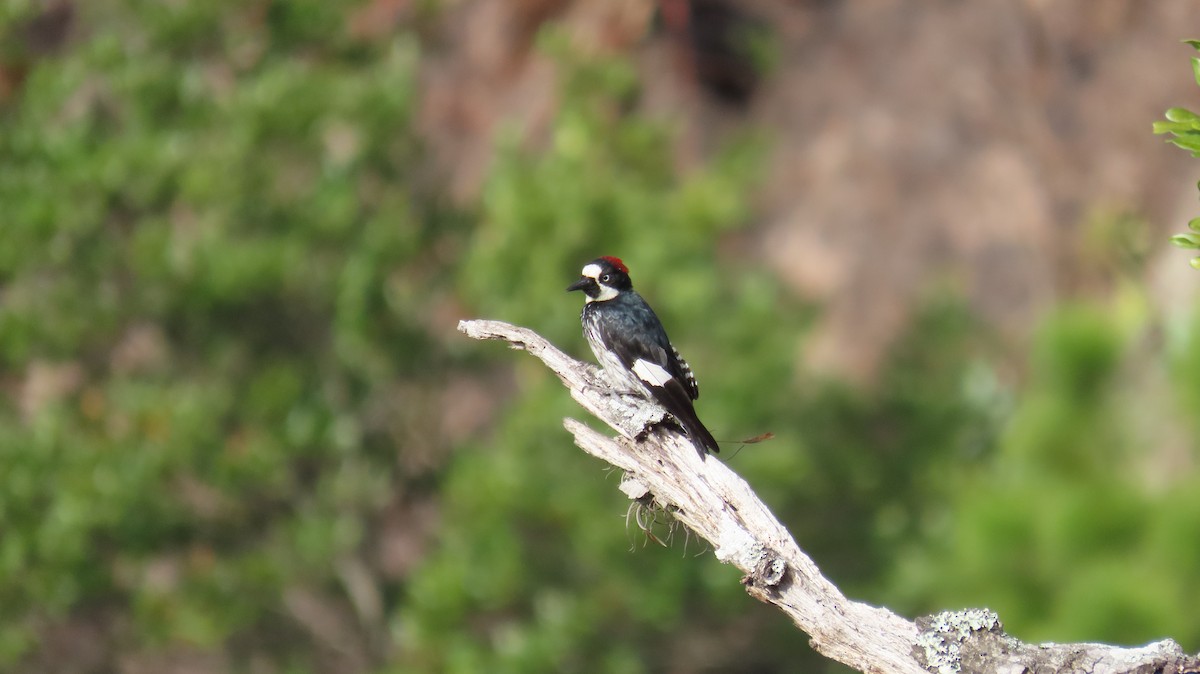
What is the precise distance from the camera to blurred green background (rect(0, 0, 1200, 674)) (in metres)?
13.6

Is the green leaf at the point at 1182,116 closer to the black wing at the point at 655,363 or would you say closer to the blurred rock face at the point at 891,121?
the black wing at the point at 655,363

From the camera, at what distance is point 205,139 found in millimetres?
14602

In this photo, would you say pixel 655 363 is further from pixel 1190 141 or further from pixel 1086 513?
pixel 1086 513

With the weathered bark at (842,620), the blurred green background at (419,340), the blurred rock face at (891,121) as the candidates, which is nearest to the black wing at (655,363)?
the weathered bark at (842,620)

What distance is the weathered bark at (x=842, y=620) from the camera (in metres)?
3.60

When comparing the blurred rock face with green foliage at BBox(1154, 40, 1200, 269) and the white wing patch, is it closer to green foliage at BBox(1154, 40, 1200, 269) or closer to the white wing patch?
the white wing patch

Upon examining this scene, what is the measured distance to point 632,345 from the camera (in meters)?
5.53

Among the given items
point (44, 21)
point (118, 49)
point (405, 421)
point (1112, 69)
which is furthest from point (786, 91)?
point (44, 21)

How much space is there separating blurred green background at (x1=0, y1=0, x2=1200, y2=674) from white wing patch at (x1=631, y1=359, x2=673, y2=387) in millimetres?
6544

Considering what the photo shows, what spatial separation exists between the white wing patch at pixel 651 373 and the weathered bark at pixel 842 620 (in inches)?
39.6

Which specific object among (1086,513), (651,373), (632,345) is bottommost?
(651,373)

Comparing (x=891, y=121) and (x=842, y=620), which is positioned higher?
(x=891, y=121)

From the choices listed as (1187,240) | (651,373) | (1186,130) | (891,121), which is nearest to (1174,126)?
(1186,130)

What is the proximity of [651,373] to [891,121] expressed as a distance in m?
13.4
